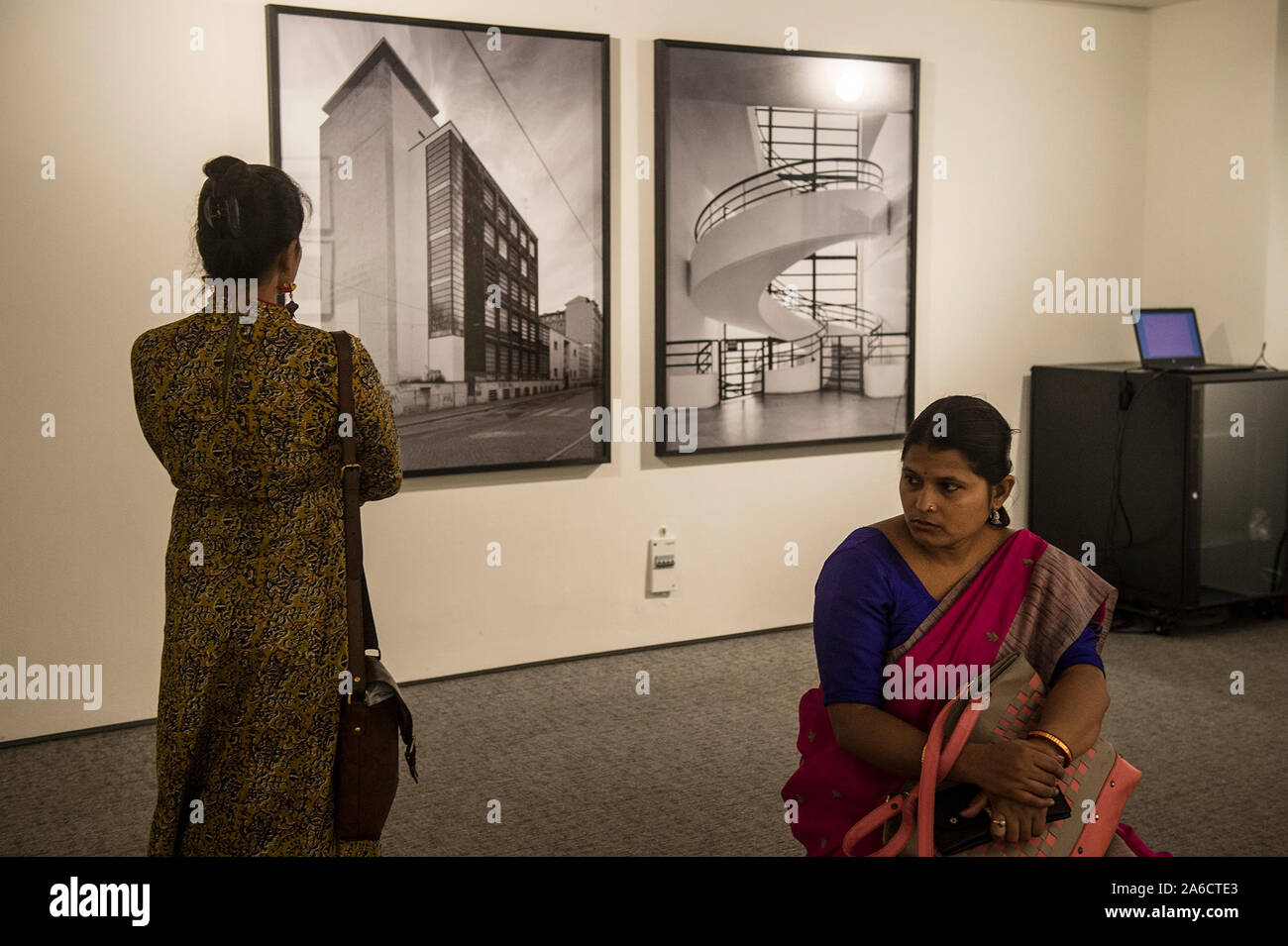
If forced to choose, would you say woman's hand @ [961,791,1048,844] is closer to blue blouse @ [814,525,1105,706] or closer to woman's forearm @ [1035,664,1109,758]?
woman's forearm @ [1035,664,1109,758]

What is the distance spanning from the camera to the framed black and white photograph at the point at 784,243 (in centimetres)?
420

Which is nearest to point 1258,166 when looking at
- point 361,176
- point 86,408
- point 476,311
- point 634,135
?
point 634,135

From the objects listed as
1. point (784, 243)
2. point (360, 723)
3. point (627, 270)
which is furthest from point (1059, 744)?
point (784, 243)

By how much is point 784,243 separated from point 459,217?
49.4 inches

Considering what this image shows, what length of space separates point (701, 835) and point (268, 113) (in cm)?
241

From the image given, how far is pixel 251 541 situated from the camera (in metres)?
1.81

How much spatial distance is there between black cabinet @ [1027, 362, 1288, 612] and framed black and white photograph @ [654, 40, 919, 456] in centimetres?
82

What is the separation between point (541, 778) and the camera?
3.19m

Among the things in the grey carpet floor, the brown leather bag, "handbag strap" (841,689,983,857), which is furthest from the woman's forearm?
the grey carpet floor

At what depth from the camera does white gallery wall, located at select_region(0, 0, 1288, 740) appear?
3348 mm

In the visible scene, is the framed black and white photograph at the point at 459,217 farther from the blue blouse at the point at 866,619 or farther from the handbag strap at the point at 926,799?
the handbag strap at the point at 926,799

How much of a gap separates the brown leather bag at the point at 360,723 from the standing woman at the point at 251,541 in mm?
18

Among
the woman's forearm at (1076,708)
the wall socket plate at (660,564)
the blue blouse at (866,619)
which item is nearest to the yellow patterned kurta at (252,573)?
the blue blouse at (866,619)

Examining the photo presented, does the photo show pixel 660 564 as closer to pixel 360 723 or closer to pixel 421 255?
pixel 421 255
